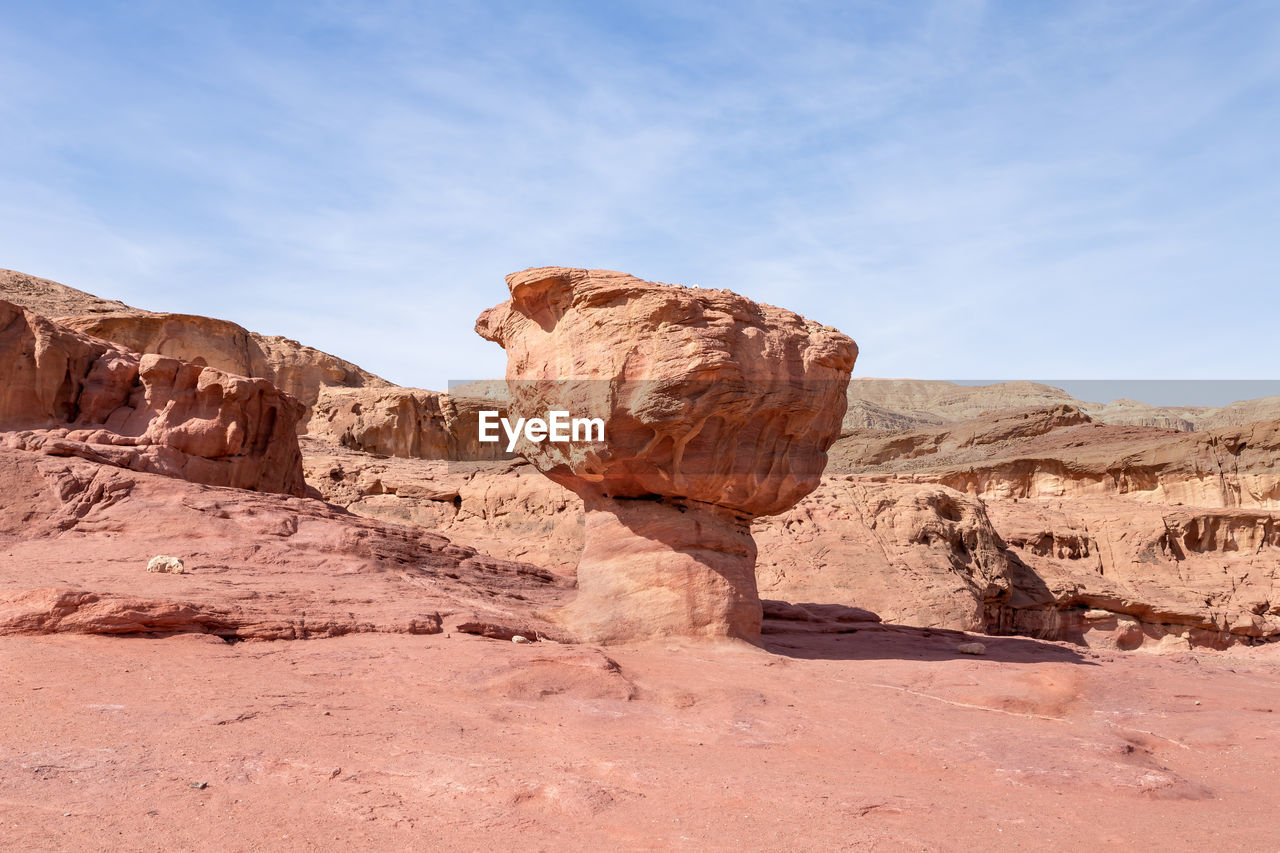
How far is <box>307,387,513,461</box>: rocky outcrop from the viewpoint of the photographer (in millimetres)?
28641

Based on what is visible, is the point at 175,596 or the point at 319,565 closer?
the point at 175,596

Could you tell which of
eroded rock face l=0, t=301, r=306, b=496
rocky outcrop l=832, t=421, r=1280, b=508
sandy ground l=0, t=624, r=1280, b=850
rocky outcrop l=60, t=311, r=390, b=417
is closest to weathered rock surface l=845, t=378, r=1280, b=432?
rocky outcrop l=832, t=421, r=1280, b=508

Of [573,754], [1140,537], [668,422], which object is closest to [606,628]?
[668,422]

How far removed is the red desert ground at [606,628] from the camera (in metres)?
4.20

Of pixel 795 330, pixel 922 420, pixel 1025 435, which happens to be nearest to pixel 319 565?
pixel 795 330

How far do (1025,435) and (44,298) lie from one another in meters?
32.5

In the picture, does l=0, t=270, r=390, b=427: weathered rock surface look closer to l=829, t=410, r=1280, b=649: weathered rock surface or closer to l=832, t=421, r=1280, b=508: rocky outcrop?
l=832, t=421, r=1280, b=508: rocky outcrop

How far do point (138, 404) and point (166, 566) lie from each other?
5191 millimetres

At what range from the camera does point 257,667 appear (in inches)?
230

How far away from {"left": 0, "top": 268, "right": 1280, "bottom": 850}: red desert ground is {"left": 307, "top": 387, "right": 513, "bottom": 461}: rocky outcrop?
35.3 feet

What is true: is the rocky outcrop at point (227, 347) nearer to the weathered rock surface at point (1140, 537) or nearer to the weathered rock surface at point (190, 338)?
the weathered rock surface at point (190, 338)

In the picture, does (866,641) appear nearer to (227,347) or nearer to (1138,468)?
(1138,468)

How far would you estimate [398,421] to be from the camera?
2922cm

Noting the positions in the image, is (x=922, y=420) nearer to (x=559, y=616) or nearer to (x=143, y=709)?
(x=559, y=616)
